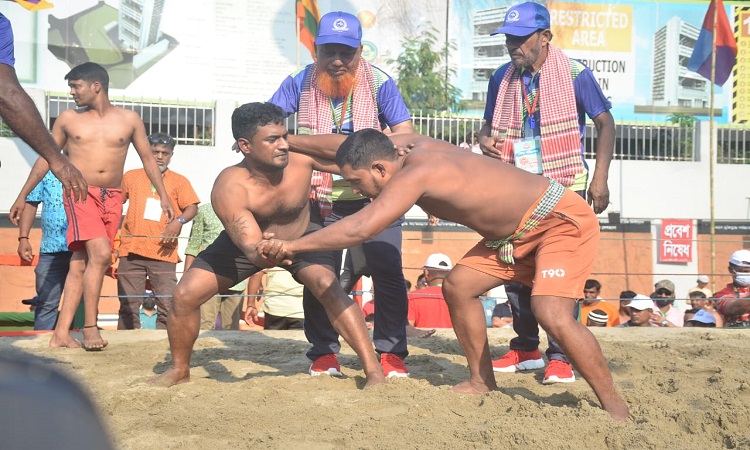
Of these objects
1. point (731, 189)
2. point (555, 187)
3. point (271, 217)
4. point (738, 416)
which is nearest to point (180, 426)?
point (271, 217)

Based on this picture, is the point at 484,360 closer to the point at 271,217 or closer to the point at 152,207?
the point at 271,217

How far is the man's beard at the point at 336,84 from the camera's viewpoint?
551 cm

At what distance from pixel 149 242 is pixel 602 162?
4415mm

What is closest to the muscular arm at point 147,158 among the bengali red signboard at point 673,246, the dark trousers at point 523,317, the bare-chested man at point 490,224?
the bare-chested man at point 490,224

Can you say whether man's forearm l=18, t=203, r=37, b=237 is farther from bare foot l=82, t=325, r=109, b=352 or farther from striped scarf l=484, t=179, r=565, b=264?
striped scarf l=484, t=179, r=565, b=264

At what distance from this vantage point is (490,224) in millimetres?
4504

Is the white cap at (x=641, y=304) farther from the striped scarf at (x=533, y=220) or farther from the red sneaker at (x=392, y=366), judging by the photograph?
the striped scarf at (x=533, y=220)

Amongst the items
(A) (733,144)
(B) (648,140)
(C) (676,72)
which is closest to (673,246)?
(B) (648,140)

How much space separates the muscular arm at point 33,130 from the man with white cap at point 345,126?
1.34 metres

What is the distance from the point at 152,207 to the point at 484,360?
4.59 meters

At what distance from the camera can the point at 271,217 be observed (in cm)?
515

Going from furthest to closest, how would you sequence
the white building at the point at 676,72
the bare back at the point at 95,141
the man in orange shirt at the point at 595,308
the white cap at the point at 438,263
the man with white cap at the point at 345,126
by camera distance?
the white building at the point at 676,72, the white cap at the point at 438,263, the man in orange shirt at the point at 595,308, the bare back at the point at 95,141, the man with white cap at the point at 345,126

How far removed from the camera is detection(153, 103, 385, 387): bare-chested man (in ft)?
16.3

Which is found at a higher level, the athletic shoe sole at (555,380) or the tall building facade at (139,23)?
the tall building facade at (139,23)
